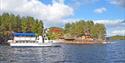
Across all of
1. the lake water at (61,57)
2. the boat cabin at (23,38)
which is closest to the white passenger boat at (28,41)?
the boat cabin at (23,38)

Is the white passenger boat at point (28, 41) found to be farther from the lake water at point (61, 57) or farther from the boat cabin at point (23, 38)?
the lake water at point (61, 57)

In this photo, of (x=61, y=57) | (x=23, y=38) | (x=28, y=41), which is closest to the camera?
→ (x=61, y=57)

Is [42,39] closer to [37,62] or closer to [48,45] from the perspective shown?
[48,45]

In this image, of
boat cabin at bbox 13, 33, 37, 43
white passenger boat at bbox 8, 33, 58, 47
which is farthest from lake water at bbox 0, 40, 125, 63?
boat cabin at bbox 13, 33, 37, 43

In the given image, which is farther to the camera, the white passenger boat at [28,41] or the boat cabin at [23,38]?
the boat cabin at [23,38]

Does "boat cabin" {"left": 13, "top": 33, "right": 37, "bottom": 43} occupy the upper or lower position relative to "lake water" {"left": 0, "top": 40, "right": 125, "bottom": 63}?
upper

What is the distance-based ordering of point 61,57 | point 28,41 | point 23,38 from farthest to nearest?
1. point 28,41
2. point 23,38
3. point 61,57

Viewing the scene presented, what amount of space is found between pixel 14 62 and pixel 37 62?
16.2ft

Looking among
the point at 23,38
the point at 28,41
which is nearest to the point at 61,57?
the point at 23,38

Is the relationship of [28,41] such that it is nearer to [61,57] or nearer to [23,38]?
[23,38]

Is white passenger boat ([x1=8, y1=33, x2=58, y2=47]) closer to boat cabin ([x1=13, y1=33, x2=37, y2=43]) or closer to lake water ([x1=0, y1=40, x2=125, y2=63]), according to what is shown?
boat cabin ([x1=13, y1=33, x2=37, y2=43])

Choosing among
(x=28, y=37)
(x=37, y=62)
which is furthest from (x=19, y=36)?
(x=37, y=62)

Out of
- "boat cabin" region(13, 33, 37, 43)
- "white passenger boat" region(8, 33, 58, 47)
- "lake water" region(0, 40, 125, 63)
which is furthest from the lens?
"boat cabin" region(13, 33, 37, 43)

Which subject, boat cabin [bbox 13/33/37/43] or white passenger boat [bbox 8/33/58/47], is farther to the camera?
boat cabin [bbox 13/33/37/43]
